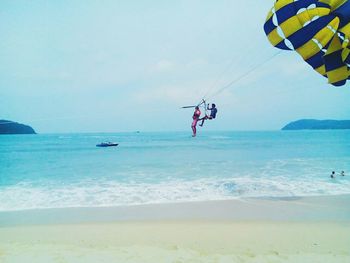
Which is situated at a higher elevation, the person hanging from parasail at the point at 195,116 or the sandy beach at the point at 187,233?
the person hanging from parasail at the point at 195,116

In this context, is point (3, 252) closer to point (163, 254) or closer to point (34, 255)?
point (34, 255)

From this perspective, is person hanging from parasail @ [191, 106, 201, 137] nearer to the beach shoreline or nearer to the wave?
the beach shoreline

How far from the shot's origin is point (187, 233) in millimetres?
8070

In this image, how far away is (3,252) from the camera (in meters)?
6.53

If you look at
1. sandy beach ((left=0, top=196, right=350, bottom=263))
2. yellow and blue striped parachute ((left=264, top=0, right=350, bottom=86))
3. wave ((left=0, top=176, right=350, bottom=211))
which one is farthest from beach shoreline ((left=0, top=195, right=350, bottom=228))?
yellow and blue striped parachute ((left=264, top=0, right=350, bottom=86))

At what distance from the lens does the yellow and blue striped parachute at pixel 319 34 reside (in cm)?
467

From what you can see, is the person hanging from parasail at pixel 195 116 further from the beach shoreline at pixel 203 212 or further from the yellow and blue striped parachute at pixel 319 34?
the beach shoreline at pixel 203 212

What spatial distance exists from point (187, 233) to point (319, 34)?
578 cm

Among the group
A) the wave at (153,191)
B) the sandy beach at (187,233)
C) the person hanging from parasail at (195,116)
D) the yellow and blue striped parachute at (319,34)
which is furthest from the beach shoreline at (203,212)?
the yellow and blue striped parachute at (319,34)

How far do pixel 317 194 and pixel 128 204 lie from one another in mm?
8307

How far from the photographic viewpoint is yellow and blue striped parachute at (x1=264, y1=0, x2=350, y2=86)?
4.67 metres

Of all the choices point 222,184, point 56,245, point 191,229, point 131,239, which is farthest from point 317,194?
point 56,245

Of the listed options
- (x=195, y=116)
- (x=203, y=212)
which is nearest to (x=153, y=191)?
(x=203, y=212)

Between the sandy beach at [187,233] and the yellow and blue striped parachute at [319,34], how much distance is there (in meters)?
3.78
